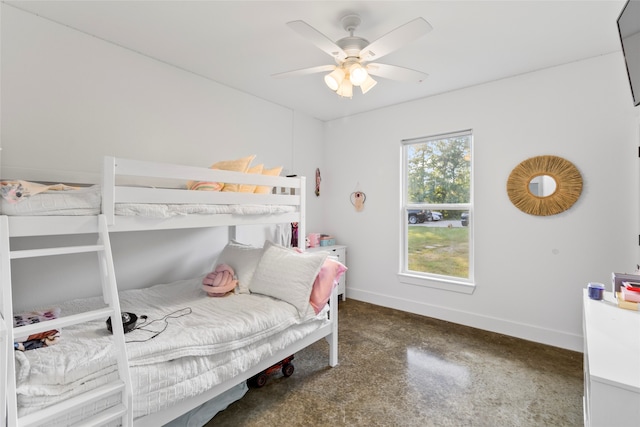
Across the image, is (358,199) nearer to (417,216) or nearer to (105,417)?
(417,216)

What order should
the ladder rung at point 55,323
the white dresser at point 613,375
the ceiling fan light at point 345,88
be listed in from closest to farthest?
the white dresser at point 613,375, the ladder rung at point 55,323, the ceiling fan light at point 345,88

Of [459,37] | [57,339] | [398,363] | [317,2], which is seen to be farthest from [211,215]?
[459,37]

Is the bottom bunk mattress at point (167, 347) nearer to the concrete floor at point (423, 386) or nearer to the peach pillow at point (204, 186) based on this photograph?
the concrete floor at point (423, 386)

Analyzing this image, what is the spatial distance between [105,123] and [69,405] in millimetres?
2033

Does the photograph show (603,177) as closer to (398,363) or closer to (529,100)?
(529,100)

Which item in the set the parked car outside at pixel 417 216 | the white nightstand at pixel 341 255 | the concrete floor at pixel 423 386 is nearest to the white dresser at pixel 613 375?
the concrete floor at pixel 423 386

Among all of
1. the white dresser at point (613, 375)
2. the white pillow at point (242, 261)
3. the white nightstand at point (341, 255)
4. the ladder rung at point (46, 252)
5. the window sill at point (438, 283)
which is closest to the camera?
the white dresser at point (613, 375)

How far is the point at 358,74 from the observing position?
1.91 meters

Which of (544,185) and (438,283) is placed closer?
(544,185)

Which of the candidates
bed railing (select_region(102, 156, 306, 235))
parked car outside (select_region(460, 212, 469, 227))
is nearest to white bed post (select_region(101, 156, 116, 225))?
bed railing (select_region(102, 156, 306, 235))

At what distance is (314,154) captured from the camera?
13.8 feet

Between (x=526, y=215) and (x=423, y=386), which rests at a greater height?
(x=526, y=215)

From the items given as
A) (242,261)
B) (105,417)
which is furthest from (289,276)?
(105,417)

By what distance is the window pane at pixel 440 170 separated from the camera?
3262 millimetres
